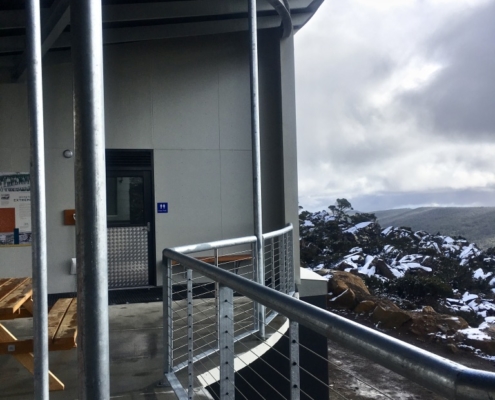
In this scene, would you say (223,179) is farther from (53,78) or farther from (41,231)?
(41,231)

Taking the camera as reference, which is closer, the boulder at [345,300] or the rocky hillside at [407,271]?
the boulder at [345,300]

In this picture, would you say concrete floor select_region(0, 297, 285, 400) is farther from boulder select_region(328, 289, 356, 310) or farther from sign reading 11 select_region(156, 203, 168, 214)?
boulder select_region(328, 289, 356, 310)

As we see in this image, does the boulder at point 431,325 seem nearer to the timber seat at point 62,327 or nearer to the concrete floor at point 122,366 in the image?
the concrete floor at point 122,366

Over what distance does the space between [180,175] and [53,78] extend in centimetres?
234

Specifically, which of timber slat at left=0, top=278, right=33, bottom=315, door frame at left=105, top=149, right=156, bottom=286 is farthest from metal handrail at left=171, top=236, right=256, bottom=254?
door frame at left=105, top=149, right=156, bottom=286

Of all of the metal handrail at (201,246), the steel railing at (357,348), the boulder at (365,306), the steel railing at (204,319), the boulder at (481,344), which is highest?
the metal handrail at (201,246)

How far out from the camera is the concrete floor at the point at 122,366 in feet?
12.7

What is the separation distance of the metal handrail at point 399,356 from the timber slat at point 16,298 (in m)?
2.36

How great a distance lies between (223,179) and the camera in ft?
29.5

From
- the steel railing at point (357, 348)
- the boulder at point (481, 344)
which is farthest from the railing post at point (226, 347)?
the boulder at point (481, 344)

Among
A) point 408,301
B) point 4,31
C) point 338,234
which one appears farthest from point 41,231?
point 338,234

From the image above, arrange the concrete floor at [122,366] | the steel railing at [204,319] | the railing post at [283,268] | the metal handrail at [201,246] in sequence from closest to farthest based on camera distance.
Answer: the steel railing at [204,319], the concrete floor at [122,366], the metal handrail at [201,246], the railing post at [283,268]

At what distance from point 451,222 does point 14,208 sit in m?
Result: 33.9

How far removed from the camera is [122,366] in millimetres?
4441
